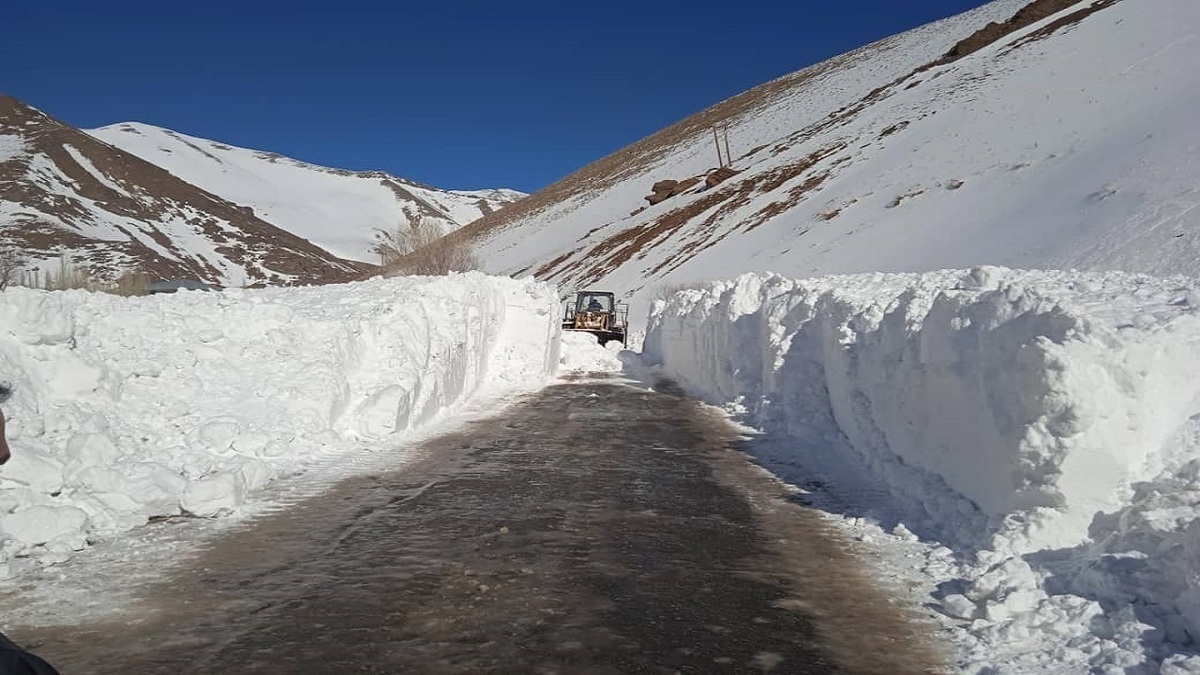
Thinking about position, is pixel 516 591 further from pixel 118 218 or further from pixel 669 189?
pixel 118 218

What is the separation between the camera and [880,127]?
60.8 m

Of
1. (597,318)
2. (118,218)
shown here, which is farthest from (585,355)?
(118,218)

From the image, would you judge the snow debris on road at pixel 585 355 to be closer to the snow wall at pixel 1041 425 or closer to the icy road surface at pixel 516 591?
the snow wall at pixel 1041 425

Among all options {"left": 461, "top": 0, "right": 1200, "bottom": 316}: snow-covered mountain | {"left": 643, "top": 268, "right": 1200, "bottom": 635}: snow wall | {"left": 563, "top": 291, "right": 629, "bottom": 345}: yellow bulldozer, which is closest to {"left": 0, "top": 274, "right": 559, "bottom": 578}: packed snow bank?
{"left": 643, "top": 268, "right": 1200, "bottom": 635}: snow wall

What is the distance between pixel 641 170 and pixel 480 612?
9722 centimetres

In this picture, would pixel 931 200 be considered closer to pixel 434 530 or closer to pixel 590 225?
pixel 434 530

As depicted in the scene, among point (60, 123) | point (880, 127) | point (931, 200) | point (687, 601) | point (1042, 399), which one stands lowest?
point (687, 601)

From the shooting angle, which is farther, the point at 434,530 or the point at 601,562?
the point at 434,530

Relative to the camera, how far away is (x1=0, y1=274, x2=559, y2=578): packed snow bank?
26.2ft

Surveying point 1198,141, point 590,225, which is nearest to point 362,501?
point 1198,141

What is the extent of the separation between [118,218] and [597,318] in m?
119

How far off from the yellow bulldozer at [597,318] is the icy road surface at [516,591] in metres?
23.0

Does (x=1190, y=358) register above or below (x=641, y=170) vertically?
below

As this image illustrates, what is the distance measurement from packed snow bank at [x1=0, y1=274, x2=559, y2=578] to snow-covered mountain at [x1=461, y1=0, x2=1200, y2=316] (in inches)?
622
